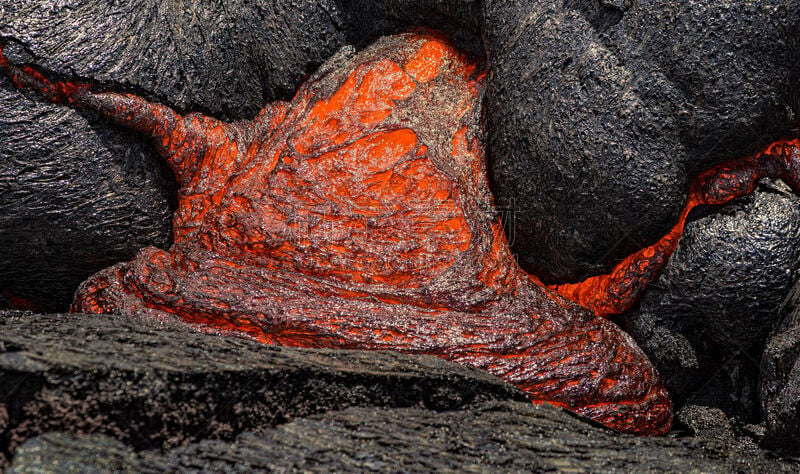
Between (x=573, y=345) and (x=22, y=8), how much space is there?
7.11 ft

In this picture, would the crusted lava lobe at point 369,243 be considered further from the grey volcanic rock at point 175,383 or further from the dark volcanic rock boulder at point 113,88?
the grey volcanic rock at point 175,383

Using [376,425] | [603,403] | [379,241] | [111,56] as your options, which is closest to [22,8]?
[111,56]

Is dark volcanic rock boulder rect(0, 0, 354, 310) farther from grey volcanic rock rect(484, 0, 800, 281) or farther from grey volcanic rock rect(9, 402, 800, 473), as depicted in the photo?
grey volcanic rock rect(9, 402, 800, 473)

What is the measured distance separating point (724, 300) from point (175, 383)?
5.79 feet

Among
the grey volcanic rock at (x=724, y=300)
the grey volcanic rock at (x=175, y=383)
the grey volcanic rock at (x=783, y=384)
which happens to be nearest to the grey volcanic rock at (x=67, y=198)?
the grey volcanic rock at (x=175, y=383)

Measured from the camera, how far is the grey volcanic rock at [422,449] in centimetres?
130

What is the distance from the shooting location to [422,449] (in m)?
1.47

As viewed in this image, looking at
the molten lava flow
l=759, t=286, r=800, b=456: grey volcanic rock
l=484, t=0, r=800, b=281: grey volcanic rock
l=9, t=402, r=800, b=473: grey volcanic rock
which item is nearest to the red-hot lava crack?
the molten lava flow

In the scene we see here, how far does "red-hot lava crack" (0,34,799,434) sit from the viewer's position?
2.25 meters

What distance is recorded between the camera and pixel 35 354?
1354mm

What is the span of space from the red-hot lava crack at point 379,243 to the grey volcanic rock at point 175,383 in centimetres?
42

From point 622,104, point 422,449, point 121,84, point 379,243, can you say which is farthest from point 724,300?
point 121,84

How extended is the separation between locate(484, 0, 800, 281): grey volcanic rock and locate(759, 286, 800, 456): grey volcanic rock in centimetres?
49

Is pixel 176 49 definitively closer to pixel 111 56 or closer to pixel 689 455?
pixel 111 56
